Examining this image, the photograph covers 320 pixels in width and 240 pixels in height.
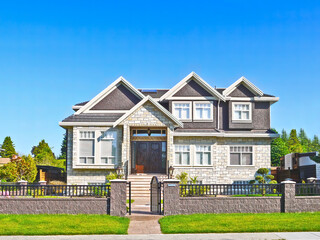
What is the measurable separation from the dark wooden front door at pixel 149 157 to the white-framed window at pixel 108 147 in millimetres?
1385

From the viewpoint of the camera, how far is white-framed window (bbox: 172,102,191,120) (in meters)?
27.3

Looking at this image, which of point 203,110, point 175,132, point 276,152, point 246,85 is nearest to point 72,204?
point 175,132

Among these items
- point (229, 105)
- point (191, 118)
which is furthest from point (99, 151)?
point (229, 105)

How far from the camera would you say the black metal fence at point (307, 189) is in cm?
1672

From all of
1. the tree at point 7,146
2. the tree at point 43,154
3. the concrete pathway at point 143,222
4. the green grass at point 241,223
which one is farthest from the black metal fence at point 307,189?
the tree at point 7,146

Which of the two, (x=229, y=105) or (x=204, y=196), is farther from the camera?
(x=229, y=105)

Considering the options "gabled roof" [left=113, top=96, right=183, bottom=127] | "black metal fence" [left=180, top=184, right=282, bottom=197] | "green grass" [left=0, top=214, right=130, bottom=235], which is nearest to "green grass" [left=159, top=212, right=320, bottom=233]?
"black metal fence" [left=180, top=184, right=282, bottom=197]

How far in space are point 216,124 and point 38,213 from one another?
565 inches

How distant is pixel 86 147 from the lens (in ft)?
84.0

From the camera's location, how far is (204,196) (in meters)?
16.6

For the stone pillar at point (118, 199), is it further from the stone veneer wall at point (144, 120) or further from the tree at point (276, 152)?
the tree at point (276, 152)

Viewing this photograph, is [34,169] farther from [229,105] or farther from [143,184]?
[229,105]

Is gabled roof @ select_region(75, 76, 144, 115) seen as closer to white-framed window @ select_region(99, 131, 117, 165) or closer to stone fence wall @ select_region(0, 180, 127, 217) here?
white-framed window @ select_region(99, 131, 117, 165)

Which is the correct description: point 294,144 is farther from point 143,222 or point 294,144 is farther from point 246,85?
point 143,222
